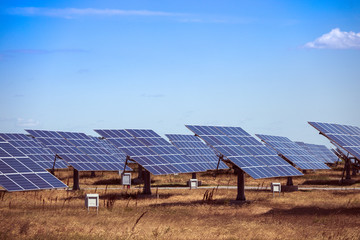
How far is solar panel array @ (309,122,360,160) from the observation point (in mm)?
38622

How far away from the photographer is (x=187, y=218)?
2920 centimetres

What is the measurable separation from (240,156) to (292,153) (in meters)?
19.5

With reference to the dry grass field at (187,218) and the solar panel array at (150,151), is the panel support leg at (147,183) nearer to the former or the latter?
the dry grass field at (187,218)

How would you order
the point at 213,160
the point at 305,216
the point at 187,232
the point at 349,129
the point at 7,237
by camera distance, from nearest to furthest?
the point at 7,237 → the point at 187,232 → the point at 305,216 → the point at 349,129 → the point at 213,160

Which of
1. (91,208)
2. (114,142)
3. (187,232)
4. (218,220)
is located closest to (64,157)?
(114,142)

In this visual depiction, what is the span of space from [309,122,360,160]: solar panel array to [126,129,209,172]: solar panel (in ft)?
36.0

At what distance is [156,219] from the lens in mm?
28656

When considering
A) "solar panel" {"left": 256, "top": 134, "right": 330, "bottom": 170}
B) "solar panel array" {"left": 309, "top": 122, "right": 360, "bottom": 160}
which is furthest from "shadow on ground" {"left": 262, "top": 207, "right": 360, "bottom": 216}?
"solar panel" {"left": 256, "top": 134, "right": 330, "bottom": 170}

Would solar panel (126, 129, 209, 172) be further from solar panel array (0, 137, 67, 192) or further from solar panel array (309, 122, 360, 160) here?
solar panel array (0, 137, 67, 192)

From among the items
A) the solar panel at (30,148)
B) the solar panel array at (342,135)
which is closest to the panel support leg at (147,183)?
the solar panel array at (342,135)

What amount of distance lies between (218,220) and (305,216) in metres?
4.90

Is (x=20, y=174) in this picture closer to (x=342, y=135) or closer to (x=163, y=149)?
(x=163, y=149)

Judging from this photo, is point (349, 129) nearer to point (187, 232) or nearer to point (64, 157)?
point (64, 157)

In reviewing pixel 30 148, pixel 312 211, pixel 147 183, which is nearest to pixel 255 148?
pixel 147 183
